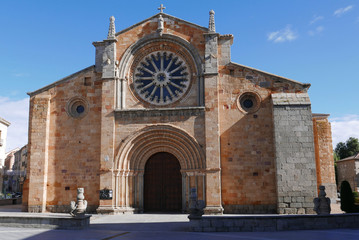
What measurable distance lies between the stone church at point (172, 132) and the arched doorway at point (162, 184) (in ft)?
0.18

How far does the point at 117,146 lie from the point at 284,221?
9884mm

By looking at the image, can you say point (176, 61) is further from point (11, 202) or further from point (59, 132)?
point (11, 202)

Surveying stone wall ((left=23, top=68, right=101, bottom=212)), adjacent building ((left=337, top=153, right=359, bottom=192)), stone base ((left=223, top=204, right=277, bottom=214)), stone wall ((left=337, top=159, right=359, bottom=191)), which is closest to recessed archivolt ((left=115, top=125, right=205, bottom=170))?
stone wall ((left=23, top=68, right=101, bottom=212))

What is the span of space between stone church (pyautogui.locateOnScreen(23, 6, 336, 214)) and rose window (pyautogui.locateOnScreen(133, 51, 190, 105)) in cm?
6

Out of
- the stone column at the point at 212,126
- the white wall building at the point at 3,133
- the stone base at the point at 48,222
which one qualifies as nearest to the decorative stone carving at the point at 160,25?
the stone column at the point at 212,126

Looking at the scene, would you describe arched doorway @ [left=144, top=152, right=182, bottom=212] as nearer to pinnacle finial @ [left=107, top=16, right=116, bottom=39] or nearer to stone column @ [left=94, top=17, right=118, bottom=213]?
stone column @ [left=94, top=17, right=118, bottom=213]

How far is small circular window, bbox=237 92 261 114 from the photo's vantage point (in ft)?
61.0

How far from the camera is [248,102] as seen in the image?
743 inches

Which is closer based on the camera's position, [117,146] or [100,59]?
[117,146]

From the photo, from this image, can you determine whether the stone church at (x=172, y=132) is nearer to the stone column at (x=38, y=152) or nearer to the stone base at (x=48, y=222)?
the stone column at (x=38, y=152)

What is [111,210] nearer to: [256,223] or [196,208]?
[196,208]

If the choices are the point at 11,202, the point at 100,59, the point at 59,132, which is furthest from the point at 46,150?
the point at 11,202

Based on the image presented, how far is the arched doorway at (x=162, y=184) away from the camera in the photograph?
1886cm

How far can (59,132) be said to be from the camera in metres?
19.7
